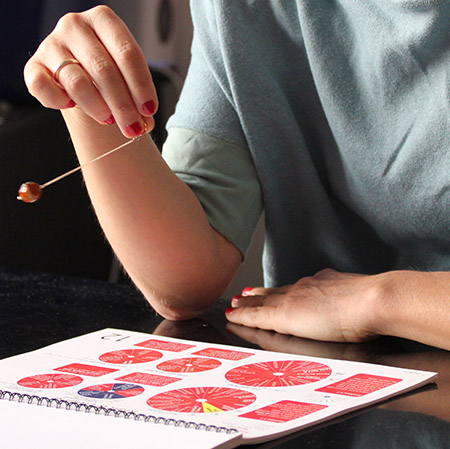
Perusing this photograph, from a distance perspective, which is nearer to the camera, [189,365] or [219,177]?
[189,365]

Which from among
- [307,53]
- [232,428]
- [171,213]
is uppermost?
[307,53]

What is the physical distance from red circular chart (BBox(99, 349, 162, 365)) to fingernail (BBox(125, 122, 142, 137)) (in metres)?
0.20

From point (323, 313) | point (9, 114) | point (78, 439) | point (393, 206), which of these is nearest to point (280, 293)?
point (323, 313)

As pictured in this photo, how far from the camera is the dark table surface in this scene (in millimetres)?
461

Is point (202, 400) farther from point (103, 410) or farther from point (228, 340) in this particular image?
point (228, 340)

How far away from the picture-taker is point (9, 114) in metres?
1.65

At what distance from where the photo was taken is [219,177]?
0.96 meters

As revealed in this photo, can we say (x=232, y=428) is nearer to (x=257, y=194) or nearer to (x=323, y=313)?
(x=323, y=313)

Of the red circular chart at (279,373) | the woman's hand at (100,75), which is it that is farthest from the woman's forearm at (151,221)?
the red circular chart at (279,373)

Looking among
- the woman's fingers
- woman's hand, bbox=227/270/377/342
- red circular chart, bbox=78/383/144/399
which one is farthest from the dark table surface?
the woman's fingers

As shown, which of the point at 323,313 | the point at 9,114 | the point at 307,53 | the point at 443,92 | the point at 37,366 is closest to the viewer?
the point at 37,366

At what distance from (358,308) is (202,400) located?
239 mm

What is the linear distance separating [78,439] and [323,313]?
34 centimetres

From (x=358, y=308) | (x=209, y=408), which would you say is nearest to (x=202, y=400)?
(x=209, y=408)
